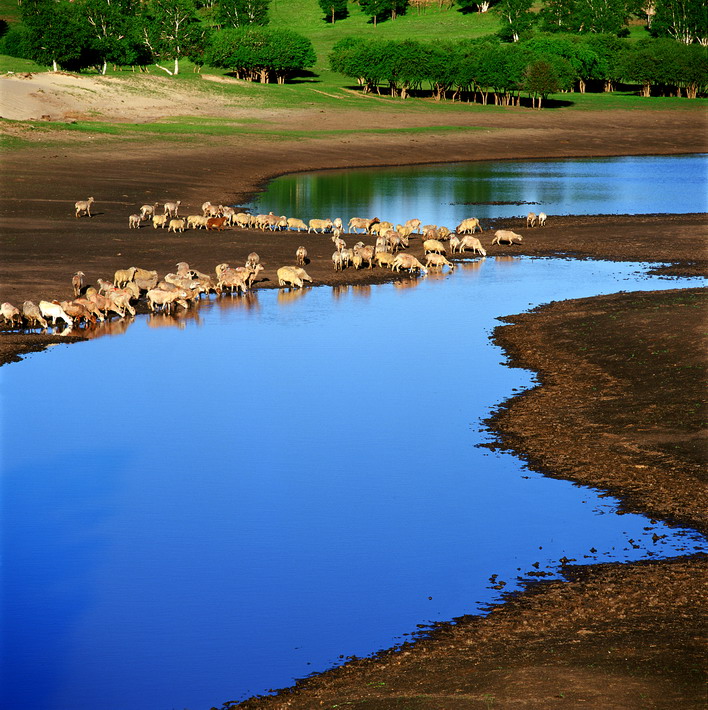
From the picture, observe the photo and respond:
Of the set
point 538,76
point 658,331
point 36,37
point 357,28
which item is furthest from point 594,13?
point 658,331

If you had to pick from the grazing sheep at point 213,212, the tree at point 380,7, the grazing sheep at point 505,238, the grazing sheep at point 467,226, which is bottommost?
the grazing sheep at point 505,238

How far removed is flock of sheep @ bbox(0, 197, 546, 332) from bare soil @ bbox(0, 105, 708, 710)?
Result: 715 mm

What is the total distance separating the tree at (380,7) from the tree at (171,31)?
39.9 m

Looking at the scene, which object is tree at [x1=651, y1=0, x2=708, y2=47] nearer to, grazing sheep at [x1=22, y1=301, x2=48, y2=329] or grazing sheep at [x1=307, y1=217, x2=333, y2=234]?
grazing sheep at [x1=307, y1=217, x2=333, y2=234]

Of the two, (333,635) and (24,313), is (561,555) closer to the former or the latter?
(333,635)

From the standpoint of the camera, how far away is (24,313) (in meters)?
23.3

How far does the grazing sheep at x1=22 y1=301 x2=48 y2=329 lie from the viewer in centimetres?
2317

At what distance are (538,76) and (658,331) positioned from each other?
281 ft

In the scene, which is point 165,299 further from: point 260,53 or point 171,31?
point 171,31

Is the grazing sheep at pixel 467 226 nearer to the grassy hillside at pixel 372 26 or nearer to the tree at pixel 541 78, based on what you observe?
the tree at pixel 541 78

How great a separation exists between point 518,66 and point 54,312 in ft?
287

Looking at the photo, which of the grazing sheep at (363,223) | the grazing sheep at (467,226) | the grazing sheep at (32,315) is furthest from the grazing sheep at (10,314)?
the grazing sheep at (467,226)

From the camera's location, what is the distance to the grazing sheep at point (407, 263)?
1249 inches

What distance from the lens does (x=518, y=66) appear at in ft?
341
